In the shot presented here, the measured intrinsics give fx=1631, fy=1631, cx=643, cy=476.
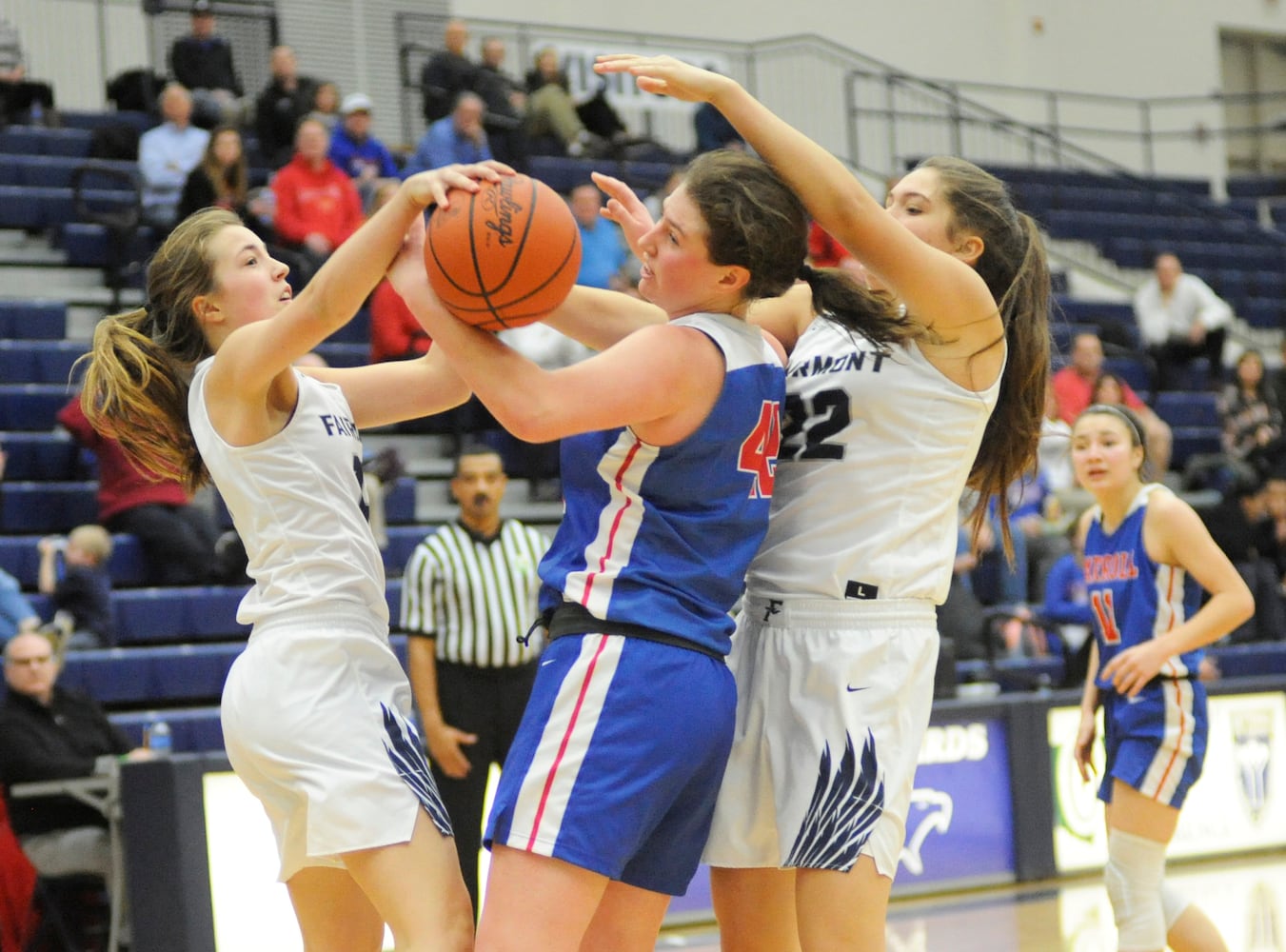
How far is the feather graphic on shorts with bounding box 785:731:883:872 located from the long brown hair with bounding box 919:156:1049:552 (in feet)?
2.04

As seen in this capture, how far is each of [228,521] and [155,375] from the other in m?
5.44

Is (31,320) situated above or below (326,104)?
below

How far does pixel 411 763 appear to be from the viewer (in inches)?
115

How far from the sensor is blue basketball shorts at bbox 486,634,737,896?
249cm

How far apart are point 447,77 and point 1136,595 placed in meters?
8.80

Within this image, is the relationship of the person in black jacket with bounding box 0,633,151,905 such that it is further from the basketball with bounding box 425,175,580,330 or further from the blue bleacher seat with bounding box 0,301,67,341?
the basketball with bounding box 425,175,580,330

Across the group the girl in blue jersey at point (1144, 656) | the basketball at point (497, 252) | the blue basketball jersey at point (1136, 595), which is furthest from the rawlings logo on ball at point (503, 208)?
the blue basketball jersey at point (1136, 595)

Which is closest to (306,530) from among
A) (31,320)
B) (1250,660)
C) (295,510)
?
(295,510)

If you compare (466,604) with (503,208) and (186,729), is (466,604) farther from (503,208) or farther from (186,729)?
(503,208)

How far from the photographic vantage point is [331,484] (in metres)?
3.01

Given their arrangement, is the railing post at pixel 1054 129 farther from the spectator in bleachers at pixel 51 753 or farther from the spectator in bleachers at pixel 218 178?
the spectator in bleachers at pixel 51 753

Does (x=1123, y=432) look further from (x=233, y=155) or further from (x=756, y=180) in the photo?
(x=233, y=155)

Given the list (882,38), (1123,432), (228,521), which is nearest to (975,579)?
(228,521)

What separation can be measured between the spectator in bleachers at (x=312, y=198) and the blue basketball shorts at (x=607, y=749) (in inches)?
300
